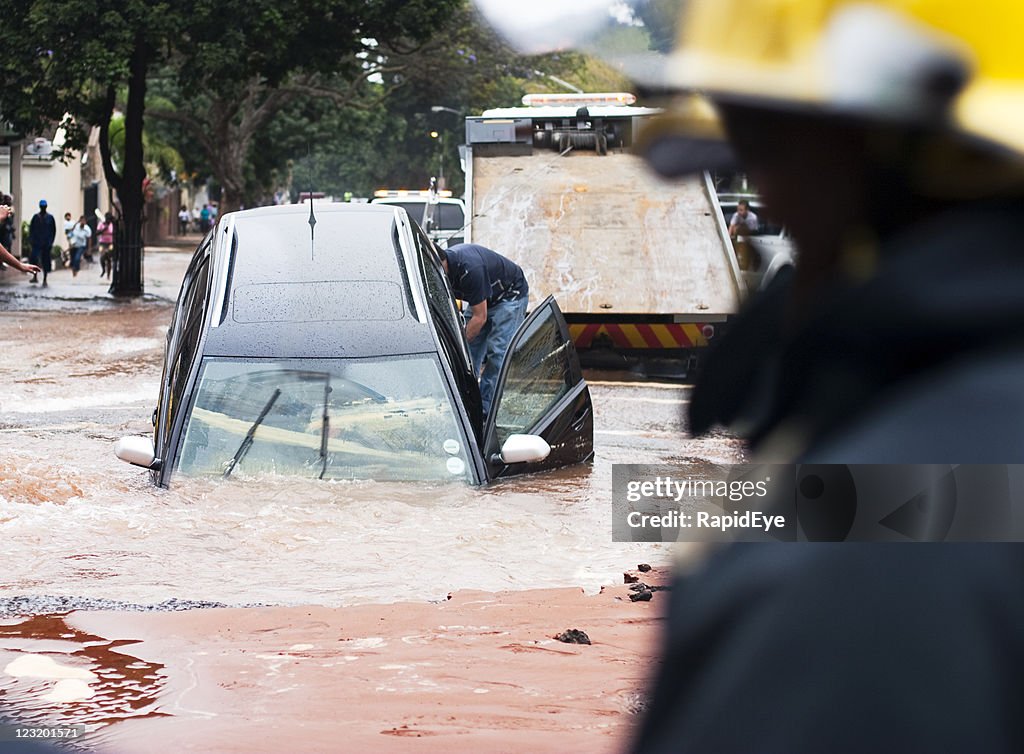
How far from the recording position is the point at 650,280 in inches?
611

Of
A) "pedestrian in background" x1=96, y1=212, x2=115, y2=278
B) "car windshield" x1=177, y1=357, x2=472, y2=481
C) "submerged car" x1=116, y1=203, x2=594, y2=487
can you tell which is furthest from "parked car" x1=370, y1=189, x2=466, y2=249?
"car windshield" x1=177, y1=357, x2=472, y2=481

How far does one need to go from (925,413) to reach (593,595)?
17.9 feet

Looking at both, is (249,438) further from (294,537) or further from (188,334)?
(188,334)

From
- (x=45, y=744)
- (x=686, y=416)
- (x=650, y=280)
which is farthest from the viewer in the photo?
(x=650, y=280)

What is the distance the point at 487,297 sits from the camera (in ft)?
36.2

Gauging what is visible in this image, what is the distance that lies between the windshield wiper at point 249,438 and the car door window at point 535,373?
1306 mm

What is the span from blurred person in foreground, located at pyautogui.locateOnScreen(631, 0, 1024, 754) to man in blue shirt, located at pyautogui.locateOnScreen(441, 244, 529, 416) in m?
9.60

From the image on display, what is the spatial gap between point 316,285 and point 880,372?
733 cm

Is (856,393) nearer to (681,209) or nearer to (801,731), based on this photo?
(801,731)

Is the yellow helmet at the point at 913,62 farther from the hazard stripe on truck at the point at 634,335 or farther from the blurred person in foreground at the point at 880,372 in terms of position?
the hazard stripe on truck at the point at 634,335

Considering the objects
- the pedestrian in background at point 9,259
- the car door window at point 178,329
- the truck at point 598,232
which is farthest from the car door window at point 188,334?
the pedestrian in background at point 9,259

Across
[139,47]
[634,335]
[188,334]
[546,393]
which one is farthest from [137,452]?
[139,47]

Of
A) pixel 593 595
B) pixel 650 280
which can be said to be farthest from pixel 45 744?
pixel 650 280

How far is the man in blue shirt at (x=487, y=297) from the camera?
10.9m
